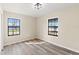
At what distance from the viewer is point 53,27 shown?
349 cm

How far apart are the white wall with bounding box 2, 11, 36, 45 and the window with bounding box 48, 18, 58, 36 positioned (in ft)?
2.32

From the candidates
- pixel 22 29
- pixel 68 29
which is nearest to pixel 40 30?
pixel 22 29

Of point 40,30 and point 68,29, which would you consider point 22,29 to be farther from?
point 68,29

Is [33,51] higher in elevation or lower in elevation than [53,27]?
lower

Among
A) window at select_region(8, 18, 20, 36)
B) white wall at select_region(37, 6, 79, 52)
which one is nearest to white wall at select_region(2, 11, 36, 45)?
window at select_region(8, 18, 20, 36)

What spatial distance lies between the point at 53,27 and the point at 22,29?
1.30m

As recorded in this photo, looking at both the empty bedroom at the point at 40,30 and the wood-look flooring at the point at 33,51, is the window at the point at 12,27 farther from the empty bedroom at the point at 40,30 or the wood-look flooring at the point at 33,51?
the wood-look flooring at the point at 33,51

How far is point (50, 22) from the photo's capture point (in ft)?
12.3

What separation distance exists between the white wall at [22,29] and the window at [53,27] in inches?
27.8

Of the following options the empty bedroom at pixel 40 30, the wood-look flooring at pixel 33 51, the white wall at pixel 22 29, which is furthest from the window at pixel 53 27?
the wood-look flooring at pixel 33 51

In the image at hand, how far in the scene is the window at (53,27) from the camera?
3340mm

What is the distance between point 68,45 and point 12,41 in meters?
2.03

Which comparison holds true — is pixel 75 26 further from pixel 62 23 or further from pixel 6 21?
pixel 6 21
